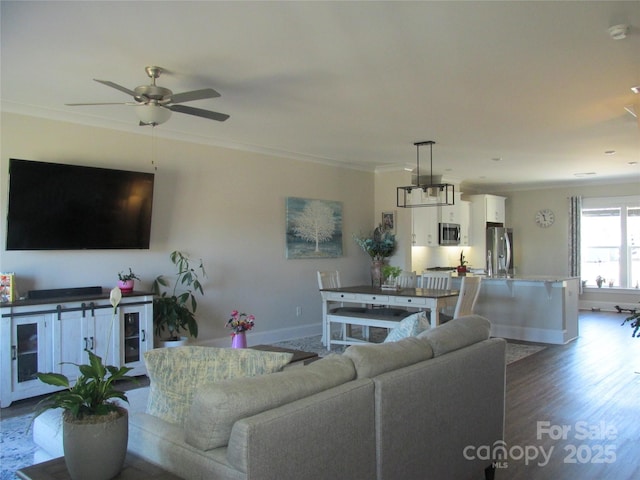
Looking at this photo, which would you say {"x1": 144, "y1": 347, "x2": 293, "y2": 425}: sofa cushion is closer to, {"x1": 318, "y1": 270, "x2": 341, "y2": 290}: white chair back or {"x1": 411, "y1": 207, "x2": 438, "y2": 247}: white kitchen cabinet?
{"x1": 318, "y1": 270, "x2": 341, "y2": 290}: white chair back

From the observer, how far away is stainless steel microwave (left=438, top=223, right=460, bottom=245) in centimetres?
902

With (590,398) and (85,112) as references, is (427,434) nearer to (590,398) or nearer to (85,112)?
(590,398)

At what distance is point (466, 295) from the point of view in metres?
5.55

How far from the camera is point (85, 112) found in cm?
484

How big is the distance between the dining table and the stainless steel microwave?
314 centimetres

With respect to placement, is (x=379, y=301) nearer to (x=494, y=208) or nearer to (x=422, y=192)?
(x=422, y=192)

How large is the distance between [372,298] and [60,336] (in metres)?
3.30

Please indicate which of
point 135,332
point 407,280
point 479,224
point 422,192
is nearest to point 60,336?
point 135,332

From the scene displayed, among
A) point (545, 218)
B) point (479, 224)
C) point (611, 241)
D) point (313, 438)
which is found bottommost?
point (313, 438)

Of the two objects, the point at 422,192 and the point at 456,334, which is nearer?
the point at 456,334

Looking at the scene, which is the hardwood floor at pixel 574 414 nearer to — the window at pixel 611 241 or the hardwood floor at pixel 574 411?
the hardwood floor at pixel 574 411

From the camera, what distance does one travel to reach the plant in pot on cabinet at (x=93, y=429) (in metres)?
1.49

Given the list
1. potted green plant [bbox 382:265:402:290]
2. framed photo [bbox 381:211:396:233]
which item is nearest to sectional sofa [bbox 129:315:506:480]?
potted green plant [bbox 382:265:402:290]

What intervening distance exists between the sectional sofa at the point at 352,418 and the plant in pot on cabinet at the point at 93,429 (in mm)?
238
